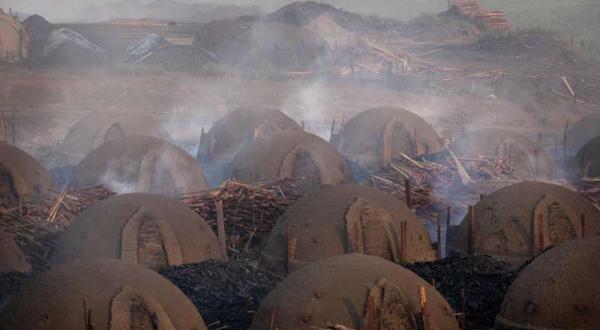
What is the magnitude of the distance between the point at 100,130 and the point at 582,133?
14.0 m

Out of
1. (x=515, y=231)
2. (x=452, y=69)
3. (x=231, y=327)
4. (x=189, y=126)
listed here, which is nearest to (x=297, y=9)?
(x=452, y=69)

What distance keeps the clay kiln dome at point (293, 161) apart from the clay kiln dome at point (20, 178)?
3.95m

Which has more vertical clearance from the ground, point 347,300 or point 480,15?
point 480,15

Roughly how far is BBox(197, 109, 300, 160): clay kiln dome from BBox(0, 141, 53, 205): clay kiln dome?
616cm

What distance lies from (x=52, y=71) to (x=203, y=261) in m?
30.5

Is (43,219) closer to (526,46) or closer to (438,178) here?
(438,178)

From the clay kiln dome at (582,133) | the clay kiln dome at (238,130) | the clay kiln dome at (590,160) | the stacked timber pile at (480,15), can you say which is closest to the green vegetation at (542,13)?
the stacked timber pile at (480,15)

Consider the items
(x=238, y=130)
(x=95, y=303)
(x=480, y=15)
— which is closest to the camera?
(x=95, y=303)

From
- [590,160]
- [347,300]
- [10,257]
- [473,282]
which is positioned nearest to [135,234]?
[10,257]

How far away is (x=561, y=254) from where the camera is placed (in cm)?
1198

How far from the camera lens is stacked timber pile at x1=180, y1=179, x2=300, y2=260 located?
20.5 m

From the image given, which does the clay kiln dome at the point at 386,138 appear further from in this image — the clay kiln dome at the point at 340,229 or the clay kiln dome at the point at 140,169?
the clay kiln dome at the point at 340,229

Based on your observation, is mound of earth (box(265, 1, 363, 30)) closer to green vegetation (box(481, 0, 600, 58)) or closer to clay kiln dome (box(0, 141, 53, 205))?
green vegetation (box(481, 0, 600, 58))

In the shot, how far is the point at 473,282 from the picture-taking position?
1505cm
